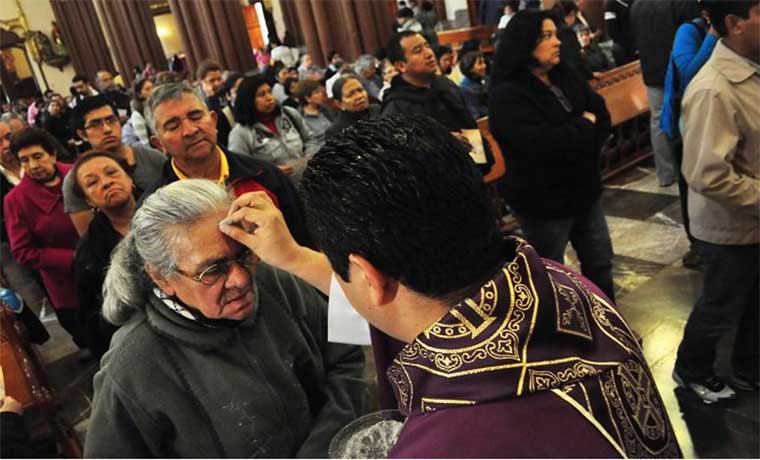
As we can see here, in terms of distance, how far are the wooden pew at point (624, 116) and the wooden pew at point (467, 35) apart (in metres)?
4.40

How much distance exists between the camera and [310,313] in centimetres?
180

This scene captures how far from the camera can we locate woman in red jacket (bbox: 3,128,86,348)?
3.41 m

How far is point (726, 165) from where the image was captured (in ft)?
6.77

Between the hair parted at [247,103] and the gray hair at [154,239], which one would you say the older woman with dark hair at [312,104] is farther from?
the gray hair at [154,239]

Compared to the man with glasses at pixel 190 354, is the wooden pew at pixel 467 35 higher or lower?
higher

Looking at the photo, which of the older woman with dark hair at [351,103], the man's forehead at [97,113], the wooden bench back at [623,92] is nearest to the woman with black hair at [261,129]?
the older woman with dark hair at [351,103]

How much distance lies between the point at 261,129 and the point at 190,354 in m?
2.61

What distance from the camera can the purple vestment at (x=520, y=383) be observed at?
77cm

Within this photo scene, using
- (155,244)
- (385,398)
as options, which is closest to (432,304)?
(385,398)

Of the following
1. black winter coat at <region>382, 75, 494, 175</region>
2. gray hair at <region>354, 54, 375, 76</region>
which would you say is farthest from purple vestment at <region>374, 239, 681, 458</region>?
gray hair at <region>354, 54, 375, 76</region>

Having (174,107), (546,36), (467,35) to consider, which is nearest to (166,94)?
(174,107)

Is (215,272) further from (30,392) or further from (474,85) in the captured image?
(474,85)

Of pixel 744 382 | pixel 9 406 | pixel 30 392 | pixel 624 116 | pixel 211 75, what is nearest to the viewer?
pixel 9 406

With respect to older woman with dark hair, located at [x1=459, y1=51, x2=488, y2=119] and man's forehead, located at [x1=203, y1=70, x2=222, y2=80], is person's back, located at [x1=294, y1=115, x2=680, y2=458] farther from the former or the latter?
man's forehead, located at [x1=203, y1=70, x2=222, y2=80]
